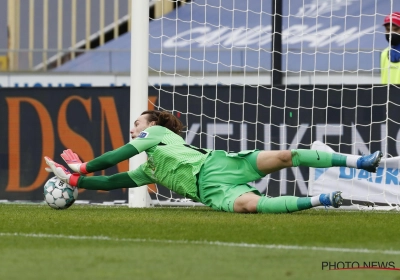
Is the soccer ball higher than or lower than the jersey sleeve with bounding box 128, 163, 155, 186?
lower

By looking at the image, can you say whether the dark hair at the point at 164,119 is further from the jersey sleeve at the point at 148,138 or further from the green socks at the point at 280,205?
the green socks at the point at 280,205

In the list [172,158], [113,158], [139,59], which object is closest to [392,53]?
[139,59]

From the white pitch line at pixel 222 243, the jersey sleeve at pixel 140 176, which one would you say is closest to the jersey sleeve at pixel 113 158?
the jersey sleeve at pixel 140 176

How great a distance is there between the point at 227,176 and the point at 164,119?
814 mm

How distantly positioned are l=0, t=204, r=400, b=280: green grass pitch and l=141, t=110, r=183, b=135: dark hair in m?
0.86

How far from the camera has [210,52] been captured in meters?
13.6

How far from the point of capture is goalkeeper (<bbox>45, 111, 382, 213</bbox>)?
6.83m

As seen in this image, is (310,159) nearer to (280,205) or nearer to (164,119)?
Answer: (280,205)

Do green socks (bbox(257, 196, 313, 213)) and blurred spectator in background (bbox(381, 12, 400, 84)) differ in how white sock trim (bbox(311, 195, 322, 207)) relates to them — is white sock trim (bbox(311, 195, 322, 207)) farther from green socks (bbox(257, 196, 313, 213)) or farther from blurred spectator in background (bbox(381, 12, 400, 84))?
blurred spectator in background (bbox(381, 12, 400, 84))

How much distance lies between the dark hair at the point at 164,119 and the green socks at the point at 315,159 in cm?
121

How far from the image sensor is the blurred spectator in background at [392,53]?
8.66 meters

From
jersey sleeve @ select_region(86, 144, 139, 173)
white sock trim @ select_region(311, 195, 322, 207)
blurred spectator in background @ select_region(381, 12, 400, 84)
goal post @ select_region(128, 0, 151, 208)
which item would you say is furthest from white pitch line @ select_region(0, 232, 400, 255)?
blurred spectator in background @ select_region(381, 12, 400, 84)

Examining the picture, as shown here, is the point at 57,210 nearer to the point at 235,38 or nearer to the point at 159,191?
the point at 159,191

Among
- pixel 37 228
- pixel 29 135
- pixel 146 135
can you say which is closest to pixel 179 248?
A: pixel 37 228
